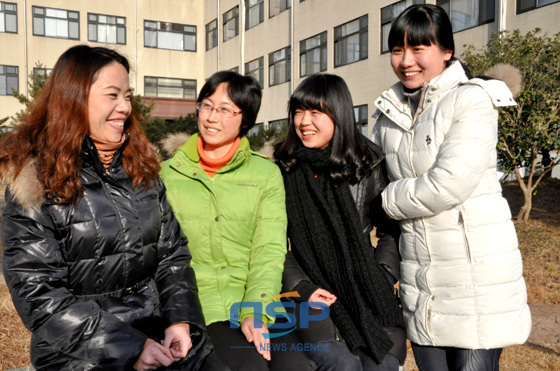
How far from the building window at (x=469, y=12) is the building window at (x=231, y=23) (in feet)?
47.7

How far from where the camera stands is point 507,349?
459 cm

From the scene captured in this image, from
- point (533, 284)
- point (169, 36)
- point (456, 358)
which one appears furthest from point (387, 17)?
point (169, 36)

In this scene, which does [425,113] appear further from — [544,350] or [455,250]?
[544,350]

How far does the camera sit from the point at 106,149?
8.30ft

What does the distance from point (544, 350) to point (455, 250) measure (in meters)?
2.83

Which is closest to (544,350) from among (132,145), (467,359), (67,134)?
(467,359)

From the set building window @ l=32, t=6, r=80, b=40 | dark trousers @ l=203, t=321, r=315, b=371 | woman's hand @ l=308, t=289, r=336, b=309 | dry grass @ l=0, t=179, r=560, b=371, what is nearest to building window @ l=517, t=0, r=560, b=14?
dry grass @ l=0, t=179, r=560, b=371

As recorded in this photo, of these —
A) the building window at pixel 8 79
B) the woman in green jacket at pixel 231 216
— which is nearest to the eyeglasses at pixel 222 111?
the woman in green jacket at pixel 231 216

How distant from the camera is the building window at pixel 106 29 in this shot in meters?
28.3

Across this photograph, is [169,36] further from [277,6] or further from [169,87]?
[277,6]

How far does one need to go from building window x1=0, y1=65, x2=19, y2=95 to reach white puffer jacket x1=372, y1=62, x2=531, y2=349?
2876cm

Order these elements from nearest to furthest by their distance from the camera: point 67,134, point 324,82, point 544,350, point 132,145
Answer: point 67,134 < point 132,145 < point 324,82 < point 544,350

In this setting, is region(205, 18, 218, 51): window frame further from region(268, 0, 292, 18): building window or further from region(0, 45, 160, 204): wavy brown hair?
region(0, 45, 160, 204): wavy brown hair

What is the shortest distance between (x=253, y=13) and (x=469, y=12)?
13.9 metres
